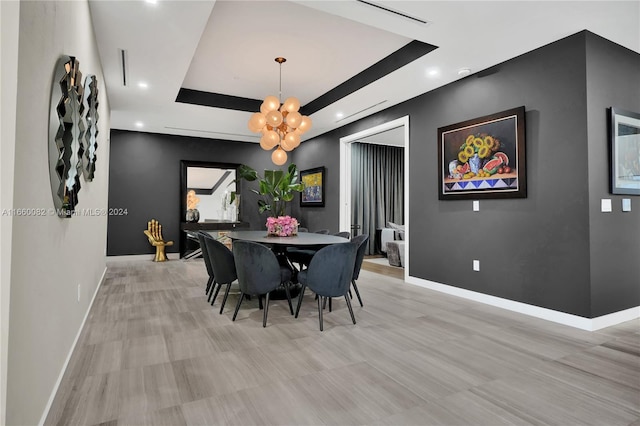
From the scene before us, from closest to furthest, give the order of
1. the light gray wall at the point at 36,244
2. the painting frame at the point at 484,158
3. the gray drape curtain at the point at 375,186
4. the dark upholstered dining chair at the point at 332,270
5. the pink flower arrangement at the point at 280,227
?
1. the light gray wall at the point at 36,244
2. the dark upholstered dining chair at the point at 332,270
3. the painting frame at the point at 484,158
4. the pink flower arrangement at the point at 280,227
5. the gray drape curtain at the point at 375,186

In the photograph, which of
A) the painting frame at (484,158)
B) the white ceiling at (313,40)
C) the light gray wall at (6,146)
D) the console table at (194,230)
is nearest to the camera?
the light gray wall at (6,146)

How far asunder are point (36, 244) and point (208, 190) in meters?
6.44

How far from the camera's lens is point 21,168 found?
4.04 ft

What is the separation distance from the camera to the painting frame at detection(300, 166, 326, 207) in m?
7.14

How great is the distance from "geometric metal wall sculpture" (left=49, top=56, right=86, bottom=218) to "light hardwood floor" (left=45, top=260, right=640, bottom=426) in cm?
108

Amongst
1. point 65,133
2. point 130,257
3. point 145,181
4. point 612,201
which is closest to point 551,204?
point 612,201

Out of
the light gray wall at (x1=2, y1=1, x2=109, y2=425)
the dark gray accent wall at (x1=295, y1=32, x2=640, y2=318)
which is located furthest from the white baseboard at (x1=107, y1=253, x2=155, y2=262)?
the dark gray accent wall at (x1=295, y1=32, x2=640, y2=318)

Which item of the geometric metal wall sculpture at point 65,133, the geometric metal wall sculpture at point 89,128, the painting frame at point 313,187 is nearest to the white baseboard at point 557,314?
the painting frame at point 313,187

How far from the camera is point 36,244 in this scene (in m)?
1.47

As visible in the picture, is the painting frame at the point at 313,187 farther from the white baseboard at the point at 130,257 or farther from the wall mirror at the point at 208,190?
the white baseboard at the point at 130,257

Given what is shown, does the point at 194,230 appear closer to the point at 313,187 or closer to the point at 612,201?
the point at 313,187

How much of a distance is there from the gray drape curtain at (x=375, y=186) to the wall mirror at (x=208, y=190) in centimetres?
281

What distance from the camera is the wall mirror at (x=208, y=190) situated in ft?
24.4

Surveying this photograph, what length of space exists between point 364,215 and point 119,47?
5.96 meters
